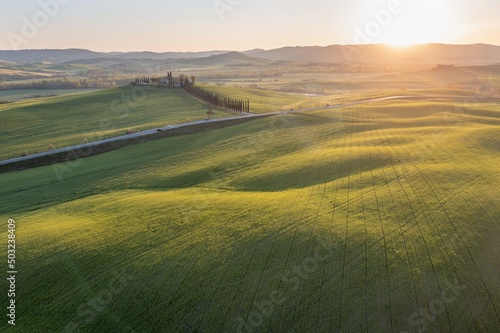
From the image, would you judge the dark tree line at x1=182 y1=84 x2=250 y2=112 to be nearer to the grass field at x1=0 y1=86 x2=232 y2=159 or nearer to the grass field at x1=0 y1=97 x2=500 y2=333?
the grass field at x1=0 y1=86 x2=232 y2=159

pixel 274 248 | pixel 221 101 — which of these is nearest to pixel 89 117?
pixel 221 101

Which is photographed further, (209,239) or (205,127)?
(205,127)

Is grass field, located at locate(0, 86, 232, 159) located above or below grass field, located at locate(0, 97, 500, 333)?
below

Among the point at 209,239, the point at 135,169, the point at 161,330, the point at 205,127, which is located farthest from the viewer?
the point at 205,127

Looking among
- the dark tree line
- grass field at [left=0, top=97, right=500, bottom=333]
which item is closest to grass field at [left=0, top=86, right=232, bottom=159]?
the dark tree line

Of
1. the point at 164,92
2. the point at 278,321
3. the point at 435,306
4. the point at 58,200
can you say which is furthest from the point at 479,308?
the point at 164,92

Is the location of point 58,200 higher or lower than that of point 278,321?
lower

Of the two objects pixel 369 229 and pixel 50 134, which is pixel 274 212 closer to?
pixel 369 229
